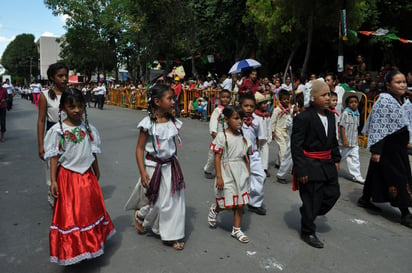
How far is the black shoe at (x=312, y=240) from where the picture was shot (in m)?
3.99

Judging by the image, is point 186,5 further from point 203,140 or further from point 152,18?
point 203,140

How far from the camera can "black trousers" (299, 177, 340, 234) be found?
402 cm

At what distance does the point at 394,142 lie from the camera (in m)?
4.82

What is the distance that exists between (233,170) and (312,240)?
1071 mm

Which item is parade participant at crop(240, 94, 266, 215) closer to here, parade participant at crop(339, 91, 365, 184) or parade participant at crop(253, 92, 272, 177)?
parade participant at crop(253, 92, 272, 177)

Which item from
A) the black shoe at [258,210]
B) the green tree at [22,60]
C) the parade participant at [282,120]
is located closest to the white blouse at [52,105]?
the black shoe at [258,210]

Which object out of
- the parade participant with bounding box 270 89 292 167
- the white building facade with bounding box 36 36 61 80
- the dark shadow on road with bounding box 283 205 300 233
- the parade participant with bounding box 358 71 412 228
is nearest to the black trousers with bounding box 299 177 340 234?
the dark shadow on road with bounding box 283 205 300 233

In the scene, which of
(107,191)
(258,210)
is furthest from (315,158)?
(107,191)

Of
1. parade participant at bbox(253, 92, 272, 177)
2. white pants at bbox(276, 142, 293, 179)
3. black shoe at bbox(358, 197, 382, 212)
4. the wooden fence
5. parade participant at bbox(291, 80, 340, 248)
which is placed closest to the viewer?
parade participant at bbox(291, 80, 340, 248)

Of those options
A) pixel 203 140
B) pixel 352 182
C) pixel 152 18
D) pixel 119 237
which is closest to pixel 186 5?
pixel 152 18

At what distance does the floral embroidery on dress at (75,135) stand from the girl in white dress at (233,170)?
1.34 m

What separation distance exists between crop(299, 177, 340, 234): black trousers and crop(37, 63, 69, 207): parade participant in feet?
9.35

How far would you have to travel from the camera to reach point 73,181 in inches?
135

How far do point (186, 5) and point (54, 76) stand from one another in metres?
18.2
